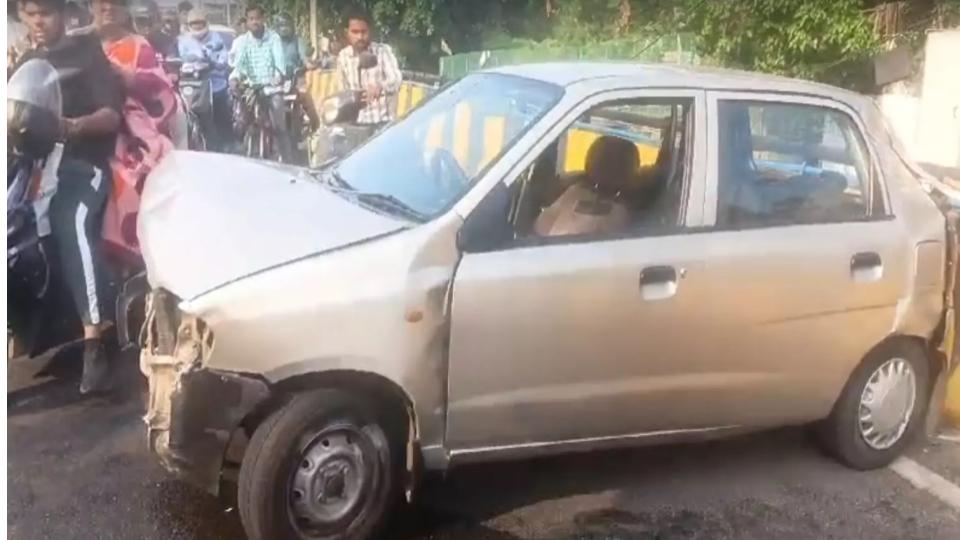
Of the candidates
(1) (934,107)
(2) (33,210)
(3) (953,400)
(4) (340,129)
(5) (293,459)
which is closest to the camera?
(5) (293,459)

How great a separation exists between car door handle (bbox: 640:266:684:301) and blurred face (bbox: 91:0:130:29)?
4.48ft

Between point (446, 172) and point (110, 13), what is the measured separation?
0.87m

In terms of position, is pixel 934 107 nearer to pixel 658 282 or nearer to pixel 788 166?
pixel 788 166

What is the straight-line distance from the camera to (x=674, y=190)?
3.20 meters

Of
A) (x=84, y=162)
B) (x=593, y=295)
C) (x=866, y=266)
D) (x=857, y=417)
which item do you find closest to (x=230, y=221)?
(x=84, y=162)

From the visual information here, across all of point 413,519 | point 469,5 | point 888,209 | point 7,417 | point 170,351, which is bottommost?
point 413,519

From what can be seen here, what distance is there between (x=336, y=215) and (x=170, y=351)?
0.50m

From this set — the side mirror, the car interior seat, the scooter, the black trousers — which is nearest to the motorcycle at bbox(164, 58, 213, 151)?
the scooter

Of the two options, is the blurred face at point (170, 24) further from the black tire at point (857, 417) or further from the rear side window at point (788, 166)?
the black tire at point (857, 417)

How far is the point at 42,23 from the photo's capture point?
9.30ft

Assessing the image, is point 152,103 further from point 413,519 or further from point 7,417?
point 413,519

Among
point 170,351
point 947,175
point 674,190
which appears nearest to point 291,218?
point 170,351

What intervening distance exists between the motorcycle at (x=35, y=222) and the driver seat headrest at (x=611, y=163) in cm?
113

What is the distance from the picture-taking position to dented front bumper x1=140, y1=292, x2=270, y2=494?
2.68 metres
